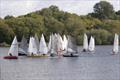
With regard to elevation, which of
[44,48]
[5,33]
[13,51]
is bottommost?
[13,51]

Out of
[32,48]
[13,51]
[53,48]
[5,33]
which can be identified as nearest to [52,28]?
[5,33]

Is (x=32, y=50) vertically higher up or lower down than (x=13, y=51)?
higher up

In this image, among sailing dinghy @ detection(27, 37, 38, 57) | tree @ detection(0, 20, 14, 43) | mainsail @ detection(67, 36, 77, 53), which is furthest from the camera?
tree @ detection(0, 20, 14, 43)

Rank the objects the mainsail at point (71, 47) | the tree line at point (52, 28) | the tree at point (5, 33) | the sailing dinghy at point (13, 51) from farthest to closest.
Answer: the tree line at point (52, 28) → the tree at point (5, 33) → the mainsail at point (71, 47) → the sailing dinghy at point (13, 51)

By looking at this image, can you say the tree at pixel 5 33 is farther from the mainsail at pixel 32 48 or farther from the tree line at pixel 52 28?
the mainsail at pixel 32 48

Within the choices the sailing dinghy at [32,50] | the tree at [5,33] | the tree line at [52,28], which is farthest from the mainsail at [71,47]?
the tree at [5,33]

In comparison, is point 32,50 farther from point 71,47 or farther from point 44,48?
point 71,47

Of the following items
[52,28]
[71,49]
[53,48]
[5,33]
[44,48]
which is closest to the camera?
[44,48]

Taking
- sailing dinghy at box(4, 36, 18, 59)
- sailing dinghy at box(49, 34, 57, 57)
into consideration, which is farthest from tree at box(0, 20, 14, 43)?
sailing dinghy at box(4, 36, 18, 59)

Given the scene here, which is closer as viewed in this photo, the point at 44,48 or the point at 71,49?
the point at 44,48

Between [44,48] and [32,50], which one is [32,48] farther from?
[44,48]

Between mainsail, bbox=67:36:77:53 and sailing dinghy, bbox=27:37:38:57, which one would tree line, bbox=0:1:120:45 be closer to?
mainsail, bbox=67:36:77:53

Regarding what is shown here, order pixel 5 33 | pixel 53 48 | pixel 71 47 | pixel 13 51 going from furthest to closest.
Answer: pixel 5 33 → pixel 53 48 → pixel 71 47 → pixel 13 51

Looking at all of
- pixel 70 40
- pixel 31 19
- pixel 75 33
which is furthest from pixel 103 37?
pixel 70 40
